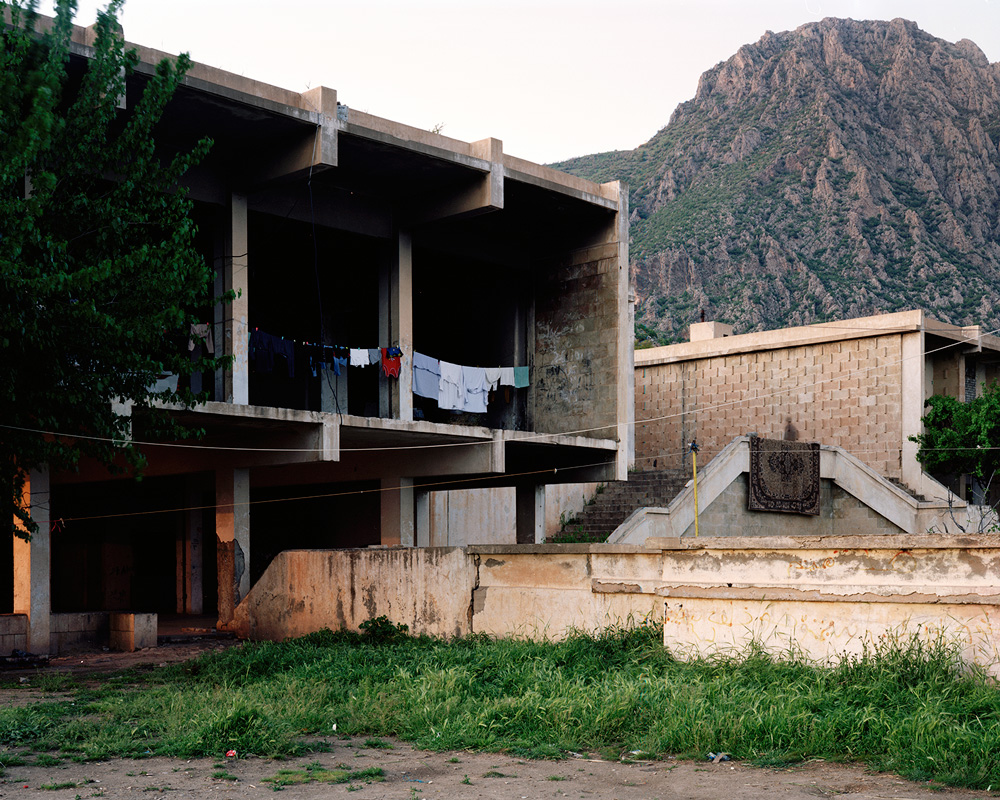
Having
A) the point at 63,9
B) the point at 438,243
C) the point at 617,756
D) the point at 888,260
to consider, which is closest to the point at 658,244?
the point at 888,260

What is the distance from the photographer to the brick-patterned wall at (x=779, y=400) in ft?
94.2

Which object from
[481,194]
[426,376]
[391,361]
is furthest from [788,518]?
[481,194]

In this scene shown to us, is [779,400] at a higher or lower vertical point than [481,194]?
lower

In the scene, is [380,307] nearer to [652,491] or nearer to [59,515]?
[652,491]

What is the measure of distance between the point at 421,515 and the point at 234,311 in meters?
9.01

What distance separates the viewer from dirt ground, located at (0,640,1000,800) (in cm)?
658

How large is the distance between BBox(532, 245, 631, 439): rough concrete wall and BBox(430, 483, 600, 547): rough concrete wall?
4277mm

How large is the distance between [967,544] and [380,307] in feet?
53.2

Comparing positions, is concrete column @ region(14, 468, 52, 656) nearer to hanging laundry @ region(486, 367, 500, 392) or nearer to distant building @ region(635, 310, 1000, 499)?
hanging laundry @ region(486, 367, 500, 392)

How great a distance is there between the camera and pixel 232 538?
21.6m

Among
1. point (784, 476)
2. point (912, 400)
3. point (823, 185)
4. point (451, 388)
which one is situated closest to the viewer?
point (451, 388)

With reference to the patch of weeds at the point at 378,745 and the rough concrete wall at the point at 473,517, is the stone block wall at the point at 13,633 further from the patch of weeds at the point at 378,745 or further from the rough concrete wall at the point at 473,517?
the rough concrete wall at the point at 473,517

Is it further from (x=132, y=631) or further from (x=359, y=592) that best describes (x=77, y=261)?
(x=132, y=631)

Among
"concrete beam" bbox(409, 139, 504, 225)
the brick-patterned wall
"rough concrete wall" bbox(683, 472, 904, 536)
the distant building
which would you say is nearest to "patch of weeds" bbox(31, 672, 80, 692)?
"concrete beam" bbox(409, 139, 504, 225)
